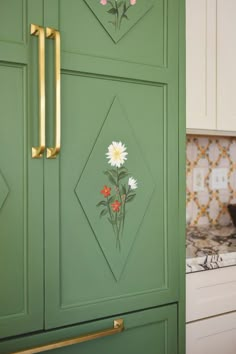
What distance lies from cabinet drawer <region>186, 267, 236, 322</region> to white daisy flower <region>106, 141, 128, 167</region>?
0.54m

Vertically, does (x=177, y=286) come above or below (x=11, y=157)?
below

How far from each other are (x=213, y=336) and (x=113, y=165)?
2.76 ft

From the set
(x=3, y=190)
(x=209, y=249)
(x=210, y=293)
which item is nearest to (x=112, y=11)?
(x=3, y=190)

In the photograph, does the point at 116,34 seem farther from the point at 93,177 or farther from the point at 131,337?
the point at 131,337

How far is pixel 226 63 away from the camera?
1.57 m

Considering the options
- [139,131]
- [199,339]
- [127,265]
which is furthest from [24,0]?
[199,339]

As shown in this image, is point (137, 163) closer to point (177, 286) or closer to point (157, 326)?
point (177, 286)

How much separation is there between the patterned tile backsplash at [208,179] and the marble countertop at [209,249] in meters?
0.16

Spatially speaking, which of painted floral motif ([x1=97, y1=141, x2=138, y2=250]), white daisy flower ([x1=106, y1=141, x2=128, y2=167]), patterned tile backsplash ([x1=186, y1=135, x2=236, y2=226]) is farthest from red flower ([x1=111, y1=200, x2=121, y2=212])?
patterned tile backsplash ([x1=186, y1=135, x2=236, y2=226])

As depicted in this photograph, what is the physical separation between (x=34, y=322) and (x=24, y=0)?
95cm

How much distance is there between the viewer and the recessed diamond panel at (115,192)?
1.07m

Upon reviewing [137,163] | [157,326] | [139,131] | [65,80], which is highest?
[65,80]

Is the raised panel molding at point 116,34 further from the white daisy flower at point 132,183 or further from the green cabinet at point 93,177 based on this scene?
the white daisy flower at point 132,183

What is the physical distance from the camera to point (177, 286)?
1.23 meters
